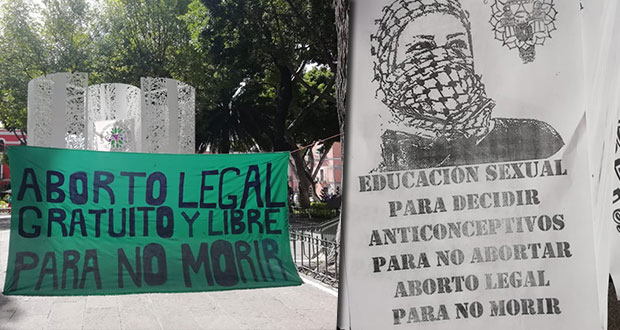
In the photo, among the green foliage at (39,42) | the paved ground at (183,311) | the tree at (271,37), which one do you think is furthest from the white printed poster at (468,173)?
the green foliage at (39,42)

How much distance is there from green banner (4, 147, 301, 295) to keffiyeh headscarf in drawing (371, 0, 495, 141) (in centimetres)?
255

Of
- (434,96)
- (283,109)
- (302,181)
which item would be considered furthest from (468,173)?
(302,181)

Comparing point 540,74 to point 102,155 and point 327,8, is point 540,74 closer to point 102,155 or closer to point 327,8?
point 102,155

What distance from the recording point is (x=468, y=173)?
7.71 feet

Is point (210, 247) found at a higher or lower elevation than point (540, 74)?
lower

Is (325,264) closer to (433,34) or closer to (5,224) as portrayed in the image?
(433,34)

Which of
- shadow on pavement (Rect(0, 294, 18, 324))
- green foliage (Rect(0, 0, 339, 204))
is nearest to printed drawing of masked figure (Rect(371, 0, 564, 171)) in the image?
shadow on pavement (Rect(0, 294, 18, 324))

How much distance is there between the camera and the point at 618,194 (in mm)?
2730

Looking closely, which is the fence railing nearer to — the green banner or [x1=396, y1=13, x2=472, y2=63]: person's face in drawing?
the green banner

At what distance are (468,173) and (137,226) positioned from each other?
9.39 feet

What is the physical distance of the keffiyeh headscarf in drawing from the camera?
238 centimetres

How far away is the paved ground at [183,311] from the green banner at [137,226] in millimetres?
2487

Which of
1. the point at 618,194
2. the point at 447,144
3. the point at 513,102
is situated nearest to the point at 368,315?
the point at 447,144

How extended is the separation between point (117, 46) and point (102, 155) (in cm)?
2524
